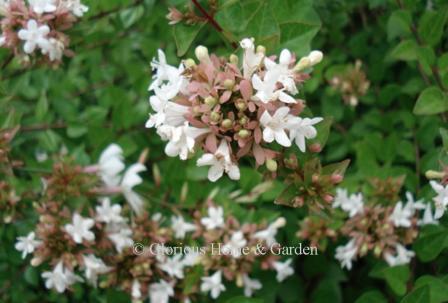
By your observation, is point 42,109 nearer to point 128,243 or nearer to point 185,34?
point 128,243

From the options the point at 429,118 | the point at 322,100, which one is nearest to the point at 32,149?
the point at 322,100

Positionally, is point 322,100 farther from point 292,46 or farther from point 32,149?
point 32,149

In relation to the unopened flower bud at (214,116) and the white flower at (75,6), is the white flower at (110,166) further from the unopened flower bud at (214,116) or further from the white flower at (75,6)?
the unopened flower bud at (214,116)

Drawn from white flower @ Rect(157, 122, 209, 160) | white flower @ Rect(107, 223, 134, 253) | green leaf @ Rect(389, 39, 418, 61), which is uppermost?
white flower @ Rect(157, 122, 209, 160)

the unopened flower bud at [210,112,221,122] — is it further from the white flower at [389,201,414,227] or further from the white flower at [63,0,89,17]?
the white flower at [389,201,414,227]

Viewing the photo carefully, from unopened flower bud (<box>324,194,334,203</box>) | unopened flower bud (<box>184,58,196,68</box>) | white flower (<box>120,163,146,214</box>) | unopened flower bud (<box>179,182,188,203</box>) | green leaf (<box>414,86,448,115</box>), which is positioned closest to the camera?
unopened flower bud (<box>184,58,196,68</box>)

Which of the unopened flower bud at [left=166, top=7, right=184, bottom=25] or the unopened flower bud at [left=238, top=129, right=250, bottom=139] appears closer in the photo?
the unopened flower bud at [left=238, top=129, right=250, bottom=139]

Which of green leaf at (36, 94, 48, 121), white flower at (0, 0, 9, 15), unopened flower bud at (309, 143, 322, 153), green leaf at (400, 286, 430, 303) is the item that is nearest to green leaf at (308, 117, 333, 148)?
unopened flower bud at (309, 143, 322, 153)

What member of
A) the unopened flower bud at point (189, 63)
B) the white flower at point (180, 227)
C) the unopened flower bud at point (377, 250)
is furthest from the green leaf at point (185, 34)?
the unopened flower bud at point (377, 250)
